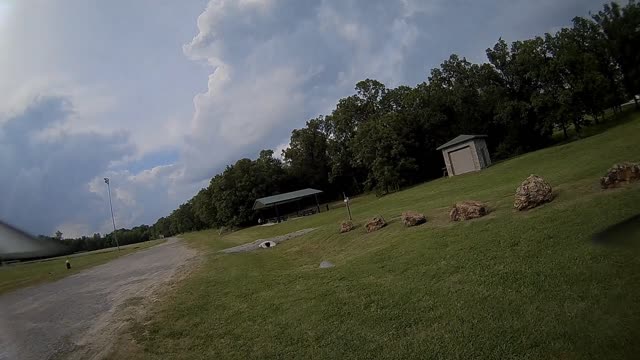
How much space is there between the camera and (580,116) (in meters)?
48.2

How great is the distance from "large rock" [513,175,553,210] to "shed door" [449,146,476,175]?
34.2 m

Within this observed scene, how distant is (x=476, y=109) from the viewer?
59.1 m

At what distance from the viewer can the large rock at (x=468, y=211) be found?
42.8 ft

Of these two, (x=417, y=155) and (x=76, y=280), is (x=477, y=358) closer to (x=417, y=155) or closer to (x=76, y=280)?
(x=76, y=280)

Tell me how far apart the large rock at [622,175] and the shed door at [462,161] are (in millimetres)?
35112

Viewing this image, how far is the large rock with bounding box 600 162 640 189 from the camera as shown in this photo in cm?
990

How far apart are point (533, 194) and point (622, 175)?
2.04m

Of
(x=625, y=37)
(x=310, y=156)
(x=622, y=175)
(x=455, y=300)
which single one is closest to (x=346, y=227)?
(x=622, y=175)

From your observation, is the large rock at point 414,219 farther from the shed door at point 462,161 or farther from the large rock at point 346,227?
the shed door at point 462,161

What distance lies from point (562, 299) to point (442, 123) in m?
59.9

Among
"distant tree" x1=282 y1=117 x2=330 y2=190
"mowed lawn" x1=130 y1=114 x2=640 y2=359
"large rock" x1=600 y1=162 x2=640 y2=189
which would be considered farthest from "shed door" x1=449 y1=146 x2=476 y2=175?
"distant tree" x1=282 y1=117 x2=330 y2=190

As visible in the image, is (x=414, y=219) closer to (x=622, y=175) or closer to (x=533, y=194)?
(x=533, y=194)

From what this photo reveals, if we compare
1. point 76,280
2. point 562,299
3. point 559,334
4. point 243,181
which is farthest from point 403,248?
point 243,181

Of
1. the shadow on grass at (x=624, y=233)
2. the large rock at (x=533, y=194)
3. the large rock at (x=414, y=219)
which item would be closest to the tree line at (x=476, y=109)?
the large rock at (x=414, y=219)
